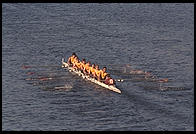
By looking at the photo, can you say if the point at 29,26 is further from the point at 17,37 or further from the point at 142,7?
the point at 142,7

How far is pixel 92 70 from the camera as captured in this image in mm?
104812

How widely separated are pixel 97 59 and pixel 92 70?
53.1ft

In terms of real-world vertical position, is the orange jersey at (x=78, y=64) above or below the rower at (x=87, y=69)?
above

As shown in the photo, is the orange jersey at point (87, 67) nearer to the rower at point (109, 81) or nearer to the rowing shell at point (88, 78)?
the rowing shell at point (88, 78)

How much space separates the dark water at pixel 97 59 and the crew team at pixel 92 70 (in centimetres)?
160

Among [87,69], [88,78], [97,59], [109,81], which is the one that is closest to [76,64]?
[87,69]

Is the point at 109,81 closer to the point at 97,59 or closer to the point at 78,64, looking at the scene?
the point at 78,64

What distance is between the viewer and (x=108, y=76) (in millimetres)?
100562

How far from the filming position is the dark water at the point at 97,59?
87.4 metres

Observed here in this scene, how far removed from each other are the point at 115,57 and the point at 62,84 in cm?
2120

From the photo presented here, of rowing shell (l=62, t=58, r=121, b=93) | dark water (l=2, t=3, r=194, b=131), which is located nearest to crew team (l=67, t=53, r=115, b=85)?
rowing shell (l=62, t=58, r=121, b=93)

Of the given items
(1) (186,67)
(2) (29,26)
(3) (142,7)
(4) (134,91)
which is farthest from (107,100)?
(3) (142,7)

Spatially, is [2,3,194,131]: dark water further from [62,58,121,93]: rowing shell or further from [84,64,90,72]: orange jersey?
[84,64,90,72]: orange jersey

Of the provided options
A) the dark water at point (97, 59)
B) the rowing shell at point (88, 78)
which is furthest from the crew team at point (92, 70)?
the dark water at point (97, 59)
